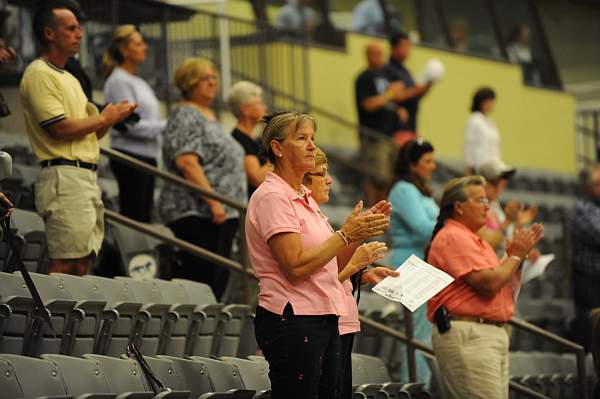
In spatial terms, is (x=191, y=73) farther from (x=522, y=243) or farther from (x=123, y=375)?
(x=123, y=375)

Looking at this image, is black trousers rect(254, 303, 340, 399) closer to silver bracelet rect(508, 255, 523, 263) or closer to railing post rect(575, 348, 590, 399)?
silver bracelet rect(508, 255, 523, 263)

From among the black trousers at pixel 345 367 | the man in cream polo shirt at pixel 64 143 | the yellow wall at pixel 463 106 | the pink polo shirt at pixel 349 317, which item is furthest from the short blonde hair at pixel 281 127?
the yellow wall at pixel 463 106

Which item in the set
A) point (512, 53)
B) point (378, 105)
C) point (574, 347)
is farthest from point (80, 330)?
point (512, 53)

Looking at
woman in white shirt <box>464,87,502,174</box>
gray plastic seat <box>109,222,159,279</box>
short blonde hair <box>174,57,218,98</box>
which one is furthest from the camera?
woman in white shirt <box>464,87,502,174</box>

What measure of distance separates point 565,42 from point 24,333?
15.0m

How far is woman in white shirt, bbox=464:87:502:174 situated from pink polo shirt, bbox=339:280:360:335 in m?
5.93

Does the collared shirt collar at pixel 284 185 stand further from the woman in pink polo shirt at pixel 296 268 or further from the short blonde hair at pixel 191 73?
the short blonde hair at pixel 191 73

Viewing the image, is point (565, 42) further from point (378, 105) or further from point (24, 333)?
point (24, 333)

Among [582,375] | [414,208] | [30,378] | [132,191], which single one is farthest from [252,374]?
[582,375]

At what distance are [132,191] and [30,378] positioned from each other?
336 centimetres

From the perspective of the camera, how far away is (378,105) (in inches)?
508

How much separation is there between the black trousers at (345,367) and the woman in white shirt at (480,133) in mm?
5991

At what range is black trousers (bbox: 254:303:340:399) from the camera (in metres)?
5.12

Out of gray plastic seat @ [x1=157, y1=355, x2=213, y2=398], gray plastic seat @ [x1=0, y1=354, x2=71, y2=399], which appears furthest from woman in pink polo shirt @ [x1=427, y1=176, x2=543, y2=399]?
gray plastic seat @ [x1=0, y1=354, x2=71, y2=399]
